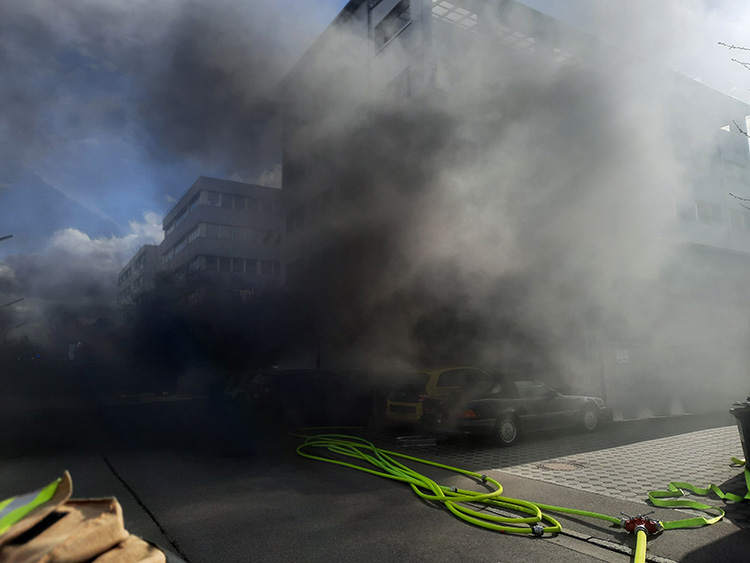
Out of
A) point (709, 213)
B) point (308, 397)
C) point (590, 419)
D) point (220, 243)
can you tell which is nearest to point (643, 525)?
point (590, 419)

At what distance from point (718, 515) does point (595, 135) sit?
8325 millimetres

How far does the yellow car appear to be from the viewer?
7254mm

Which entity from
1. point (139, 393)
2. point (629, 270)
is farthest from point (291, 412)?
point (139, 393)

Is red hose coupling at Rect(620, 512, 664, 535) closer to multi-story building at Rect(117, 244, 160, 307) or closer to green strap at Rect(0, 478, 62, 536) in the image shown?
green strap at Rect(0, 478, 62, 536)

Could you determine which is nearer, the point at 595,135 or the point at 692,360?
the point at 595,135

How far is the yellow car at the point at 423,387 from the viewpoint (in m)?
7.25

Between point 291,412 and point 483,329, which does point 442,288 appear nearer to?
point 483,329

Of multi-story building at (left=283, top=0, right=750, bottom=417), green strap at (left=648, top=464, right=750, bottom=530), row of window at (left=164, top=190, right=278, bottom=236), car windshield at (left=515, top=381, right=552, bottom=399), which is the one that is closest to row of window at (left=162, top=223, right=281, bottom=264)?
row of window at (left=164, top=190, right=278, bottom=236)

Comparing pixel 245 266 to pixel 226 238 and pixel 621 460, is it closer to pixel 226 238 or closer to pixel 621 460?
pixel 226 238

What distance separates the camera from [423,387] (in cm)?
736

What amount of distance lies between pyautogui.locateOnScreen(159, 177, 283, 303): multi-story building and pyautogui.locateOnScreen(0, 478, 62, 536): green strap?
11.0 m

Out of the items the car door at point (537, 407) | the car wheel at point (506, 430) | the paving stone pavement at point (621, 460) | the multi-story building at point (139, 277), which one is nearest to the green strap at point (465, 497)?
the paving stone pavement at point (621, 460)

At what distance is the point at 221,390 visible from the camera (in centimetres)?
1154

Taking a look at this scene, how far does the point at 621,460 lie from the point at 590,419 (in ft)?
7.76
